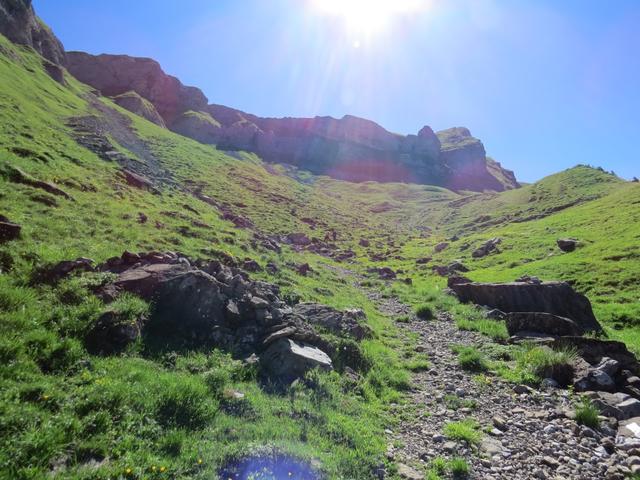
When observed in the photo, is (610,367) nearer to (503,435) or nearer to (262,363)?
(503,435)

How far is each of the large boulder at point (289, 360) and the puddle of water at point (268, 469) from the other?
3.47 m

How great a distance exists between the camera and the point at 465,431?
9242 mm

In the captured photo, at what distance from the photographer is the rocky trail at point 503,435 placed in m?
8.09

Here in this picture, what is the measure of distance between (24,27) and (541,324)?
12881cm

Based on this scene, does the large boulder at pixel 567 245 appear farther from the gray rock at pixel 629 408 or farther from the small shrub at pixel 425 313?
the gray rock at pixel 629 408

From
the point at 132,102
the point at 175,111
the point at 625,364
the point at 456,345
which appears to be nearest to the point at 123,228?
the point at 456,345

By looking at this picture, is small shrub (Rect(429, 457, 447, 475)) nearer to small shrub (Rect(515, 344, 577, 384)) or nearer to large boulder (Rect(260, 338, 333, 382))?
large boulder (Rect(260, 338, 333, 382))

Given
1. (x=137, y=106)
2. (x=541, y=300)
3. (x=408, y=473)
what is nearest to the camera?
(x=408, y=473)

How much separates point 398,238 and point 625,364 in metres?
68.2

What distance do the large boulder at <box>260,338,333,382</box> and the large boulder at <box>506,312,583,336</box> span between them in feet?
36.4

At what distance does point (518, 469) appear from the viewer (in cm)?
809

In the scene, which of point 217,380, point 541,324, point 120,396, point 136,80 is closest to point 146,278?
point 217,380

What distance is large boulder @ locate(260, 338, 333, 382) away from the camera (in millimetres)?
10727

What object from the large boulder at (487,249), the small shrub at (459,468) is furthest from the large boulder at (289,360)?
the large boulder at (487,249)
